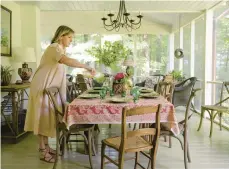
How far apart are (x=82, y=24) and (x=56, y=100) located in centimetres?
666

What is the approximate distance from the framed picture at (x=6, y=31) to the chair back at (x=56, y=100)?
1.94m

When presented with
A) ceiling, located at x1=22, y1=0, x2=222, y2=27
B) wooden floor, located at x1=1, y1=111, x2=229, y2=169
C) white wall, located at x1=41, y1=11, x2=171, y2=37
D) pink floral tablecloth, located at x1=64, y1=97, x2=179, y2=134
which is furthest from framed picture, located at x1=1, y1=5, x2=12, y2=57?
white wall, located at x1=41, y1=11, x2=171, y2=37

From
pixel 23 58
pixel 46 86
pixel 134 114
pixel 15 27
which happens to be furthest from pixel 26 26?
pixel 134 114

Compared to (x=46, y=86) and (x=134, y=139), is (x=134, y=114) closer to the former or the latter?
(x=134, y=139)

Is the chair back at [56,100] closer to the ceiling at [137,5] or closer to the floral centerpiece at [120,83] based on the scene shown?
the floral centerpiece at [120,83]

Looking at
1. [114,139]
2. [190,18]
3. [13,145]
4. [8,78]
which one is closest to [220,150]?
[114,139]

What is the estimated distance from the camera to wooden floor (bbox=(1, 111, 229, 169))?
9.21 feet

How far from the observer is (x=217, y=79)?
17.4ft

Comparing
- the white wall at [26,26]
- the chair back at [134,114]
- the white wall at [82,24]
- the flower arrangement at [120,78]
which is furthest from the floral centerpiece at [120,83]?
the white wall at [82,24]

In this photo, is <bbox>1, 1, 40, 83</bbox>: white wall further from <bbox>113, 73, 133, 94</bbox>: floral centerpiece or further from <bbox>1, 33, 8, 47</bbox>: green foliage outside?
<bbox>113, 73, 133, 94</bbox>: floral centerpiece

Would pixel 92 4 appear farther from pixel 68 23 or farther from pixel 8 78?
pixel 68 23

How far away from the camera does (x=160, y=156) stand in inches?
122

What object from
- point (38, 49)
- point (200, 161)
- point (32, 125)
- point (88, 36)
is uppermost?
point (88, 36)

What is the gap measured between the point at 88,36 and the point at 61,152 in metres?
6.68
